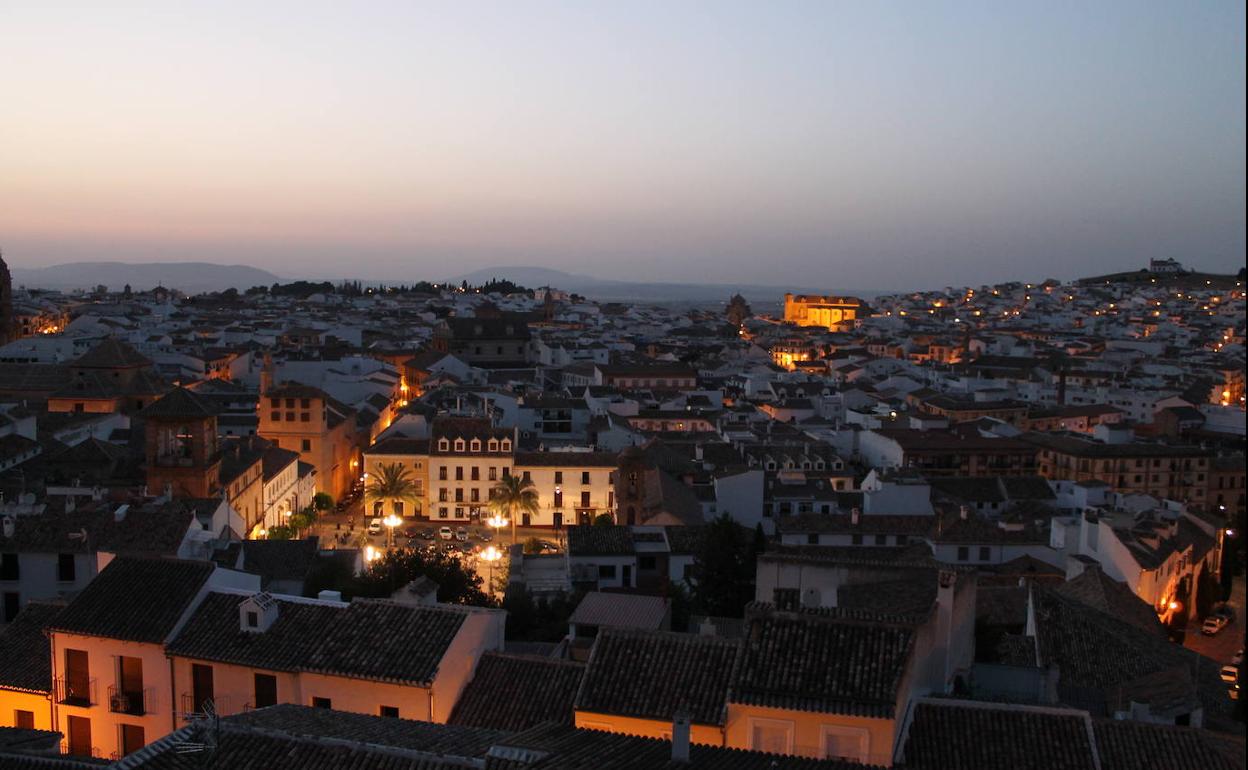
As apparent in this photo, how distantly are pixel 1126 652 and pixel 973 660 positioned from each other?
6.97m

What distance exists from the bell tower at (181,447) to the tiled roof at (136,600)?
47.8ft

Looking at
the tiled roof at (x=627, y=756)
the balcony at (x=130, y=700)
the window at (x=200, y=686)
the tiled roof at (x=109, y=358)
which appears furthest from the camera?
the tiled roof at (x=109, y=358)

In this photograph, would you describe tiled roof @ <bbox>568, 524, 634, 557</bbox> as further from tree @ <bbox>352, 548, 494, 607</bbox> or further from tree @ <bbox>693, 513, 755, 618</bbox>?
tree @ <bbox>352, 548, 494, 607</bbox>

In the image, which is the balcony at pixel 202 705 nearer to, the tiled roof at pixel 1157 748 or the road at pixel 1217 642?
the tiled roof at pixel 1157 748

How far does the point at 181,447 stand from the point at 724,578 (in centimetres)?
1562

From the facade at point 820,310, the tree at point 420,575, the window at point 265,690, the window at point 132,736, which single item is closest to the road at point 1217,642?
the tree at point 420,575

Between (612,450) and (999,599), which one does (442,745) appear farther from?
(612,450)

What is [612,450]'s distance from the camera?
4138cm

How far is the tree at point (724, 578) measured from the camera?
24.0 m

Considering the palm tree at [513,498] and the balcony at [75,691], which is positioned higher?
the balcony at [75,691]

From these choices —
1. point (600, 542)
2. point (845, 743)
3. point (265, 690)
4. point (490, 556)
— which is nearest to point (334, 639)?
point (265, 690)

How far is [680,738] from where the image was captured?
9273mm

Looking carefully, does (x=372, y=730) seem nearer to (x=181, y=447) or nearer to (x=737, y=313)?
(x=181, y=447)

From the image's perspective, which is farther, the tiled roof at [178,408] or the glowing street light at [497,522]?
the glowing street light at [497,522]
